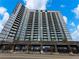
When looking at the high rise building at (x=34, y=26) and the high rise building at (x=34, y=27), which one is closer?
the high rise building at (x=34, y=27)

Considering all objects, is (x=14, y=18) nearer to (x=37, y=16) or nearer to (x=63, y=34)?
(x=37, y=16)

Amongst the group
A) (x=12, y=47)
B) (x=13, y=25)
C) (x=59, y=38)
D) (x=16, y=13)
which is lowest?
(x=12, y=47)

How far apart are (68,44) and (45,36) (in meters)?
57.7

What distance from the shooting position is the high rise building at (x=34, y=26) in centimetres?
15788

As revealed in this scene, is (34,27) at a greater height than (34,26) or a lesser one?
lesser

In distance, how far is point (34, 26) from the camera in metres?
178

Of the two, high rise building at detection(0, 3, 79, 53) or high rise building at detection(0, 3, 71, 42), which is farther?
high rise building at detection(0, 3, 71, 42)

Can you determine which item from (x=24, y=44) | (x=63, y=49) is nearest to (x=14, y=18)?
(x=24, y=44)

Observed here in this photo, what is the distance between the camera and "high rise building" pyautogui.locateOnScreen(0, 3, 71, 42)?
6216 inches

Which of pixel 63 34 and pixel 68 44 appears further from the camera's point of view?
pixel 63 34

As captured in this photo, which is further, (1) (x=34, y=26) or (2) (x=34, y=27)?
(1) (x=34, y=26)

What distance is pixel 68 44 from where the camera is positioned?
108 metres

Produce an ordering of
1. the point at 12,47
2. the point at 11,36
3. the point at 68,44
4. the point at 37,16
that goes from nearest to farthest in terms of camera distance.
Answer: the point at 12,47 < the point at 68,44 < the point at 11,36 < the point at 37,16

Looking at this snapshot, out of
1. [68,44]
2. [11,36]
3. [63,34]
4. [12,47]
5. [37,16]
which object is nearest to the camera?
[12,47]
